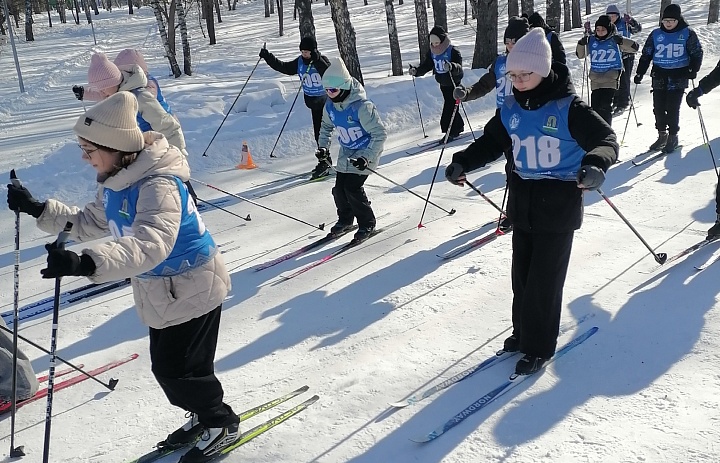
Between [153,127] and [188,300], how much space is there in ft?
10.8

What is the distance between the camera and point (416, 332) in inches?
166

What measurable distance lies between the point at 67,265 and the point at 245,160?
7.30m

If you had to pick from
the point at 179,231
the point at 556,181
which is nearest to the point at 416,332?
the point at 556,181

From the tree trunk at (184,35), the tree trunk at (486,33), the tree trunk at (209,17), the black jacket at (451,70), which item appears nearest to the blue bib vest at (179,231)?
the black jacket at (451,70)

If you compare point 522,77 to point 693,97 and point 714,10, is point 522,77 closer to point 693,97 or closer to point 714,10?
point 693,97

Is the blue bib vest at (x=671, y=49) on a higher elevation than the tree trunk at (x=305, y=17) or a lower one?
lower

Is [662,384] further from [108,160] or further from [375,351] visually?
[108,160]

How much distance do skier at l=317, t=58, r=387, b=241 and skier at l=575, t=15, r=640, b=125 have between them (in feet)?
13.7

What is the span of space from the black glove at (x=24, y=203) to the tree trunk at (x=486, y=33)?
12436 millimetres

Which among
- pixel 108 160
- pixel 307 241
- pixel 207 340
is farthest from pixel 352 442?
pixel 307 241

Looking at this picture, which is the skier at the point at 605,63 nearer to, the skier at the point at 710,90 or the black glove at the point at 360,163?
the skier at the point at 710,90

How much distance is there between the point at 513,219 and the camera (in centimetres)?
353

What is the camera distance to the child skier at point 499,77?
6.16 meters

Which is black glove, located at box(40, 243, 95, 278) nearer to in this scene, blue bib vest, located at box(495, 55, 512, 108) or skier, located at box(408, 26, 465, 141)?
blue bib vest, located at box(495, 55, 512, 108)
